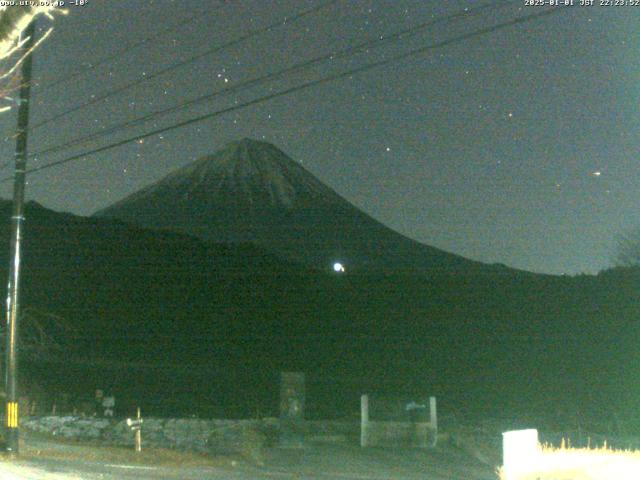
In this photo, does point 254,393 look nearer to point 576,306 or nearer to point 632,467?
point 576,306

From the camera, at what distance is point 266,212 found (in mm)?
149125

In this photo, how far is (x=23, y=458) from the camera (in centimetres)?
1812

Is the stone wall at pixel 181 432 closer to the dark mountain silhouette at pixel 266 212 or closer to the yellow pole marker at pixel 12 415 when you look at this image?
the yellow pole marker at pixel 12 415

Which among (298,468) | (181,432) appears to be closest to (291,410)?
(181,432)

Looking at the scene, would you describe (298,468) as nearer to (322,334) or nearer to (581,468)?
(581,468)

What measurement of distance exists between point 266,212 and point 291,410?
125280 mm

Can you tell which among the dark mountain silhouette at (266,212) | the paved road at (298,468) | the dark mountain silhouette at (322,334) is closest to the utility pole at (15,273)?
the paved road at (298,468)

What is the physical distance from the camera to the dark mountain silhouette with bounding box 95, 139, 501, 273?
120188mm

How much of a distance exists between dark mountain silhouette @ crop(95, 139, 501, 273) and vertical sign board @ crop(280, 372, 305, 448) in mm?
75136

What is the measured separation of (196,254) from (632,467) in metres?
59.1

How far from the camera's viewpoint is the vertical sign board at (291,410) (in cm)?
2378

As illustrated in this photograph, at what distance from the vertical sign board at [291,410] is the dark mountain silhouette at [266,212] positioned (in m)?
75.1

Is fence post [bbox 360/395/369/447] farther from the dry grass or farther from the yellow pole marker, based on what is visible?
the dry grass

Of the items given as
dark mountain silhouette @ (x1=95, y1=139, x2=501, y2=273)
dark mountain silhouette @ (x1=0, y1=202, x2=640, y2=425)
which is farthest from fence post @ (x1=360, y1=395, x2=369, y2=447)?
dark mountain silhouette @ (x1=95, y1=139, x2=501, y2=273)
